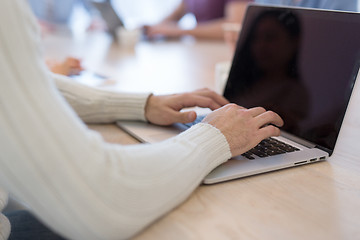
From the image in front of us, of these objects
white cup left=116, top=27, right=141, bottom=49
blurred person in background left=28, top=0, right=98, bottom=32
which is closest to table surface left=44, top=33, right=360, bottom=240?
white cup left=116, top=27, right=141, bottom=49

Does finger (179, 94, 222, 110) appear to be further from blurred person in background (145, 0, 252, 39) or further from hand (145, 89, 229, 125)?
blurred person in background (145, 0, 252, 39)

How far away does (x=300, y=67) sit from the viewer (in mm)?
786

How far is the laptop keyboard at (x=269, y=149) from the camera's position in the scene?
0.66 metres

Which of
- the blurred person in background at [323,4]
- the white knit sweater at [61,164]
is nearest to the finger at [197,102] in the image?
the white knit sweater at [61,164]

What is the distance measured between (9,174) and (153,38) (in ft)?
6.87

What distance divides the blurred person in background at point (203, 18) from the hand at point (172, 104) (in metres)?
1.61

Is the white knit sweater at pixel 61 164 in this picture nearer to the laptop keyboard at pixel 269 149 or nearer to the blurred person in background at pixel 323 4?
the laptop keyboard at pixel 269 149

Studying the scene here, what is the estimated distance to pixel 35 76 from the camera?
41 cm

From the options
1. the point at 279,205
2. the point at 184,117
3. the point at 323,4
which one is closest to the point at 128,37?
the point at 323,4

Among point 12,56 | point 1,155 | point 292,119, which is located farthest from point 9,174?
point 292,119

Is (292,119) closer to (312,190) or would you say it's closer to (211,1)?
(312,190)

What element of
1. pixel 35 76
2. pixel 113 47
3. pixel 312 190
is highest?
pixel 35 76

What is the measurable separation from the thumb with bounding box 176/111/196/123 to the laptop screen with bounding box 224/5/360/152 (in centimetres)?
17

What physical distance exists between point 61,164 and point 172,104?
443 mm
